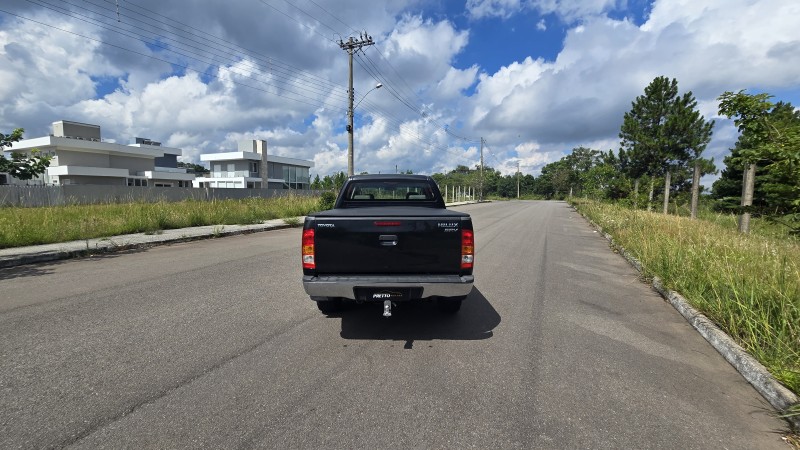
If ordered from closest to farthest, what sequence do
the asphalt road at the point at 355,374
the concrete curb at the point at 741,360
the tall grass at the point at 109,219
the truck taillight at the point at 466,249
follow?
1. the asphalt road at the point at 355,374
2. the concrete curb at the point at 741,360
3. the truck taillight at the point at 466,249
4. the tall grass at the point at 109,219

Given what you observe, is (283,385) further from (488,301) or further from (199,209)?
(199,209)

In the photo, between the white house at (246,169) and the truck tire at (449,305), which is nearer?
the truck tire at (449,305)

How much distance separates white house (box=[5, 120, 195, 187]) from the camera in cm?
3900

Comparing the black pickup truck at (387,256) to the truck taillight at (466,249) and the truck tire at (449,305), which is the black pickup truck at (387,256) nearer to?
the truck taillight at (466,249)

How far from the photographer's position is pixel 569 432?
2496mm

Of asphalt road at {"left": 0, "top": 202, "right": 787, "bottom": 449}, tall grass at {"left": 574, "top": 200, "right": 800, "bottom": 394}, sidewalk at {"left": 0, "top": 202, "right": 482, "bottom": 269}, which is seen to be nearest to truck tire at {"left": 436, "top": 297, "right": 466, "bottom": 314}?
asphalt road at {"left": 0, "top": 202, "right": 787, "bottom": 449}

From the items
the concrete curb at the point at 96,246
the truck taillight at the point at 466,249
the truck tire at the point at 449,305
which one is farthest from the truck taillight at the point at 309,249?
the concrete curb at the point at 96,246

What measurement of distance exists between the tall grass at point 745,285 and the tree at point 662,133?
18456 mm

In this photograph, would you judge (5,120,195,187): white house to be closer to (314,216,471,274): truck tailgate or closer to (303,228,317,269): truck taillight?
(303,228,317,269): truck taillight

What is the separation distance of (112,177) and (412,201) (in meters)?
50.9

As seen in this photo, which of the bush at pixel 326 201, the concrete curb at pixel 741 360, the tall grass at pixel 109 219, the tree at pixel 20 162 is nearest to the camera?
the concrete curb at pixel 741 360

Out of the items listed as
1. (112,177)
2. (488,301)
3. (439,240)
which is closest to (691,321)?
(488,301)

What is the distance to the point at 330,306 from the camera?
4.68 metres

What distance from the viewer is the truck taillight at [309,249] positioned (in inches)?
148
